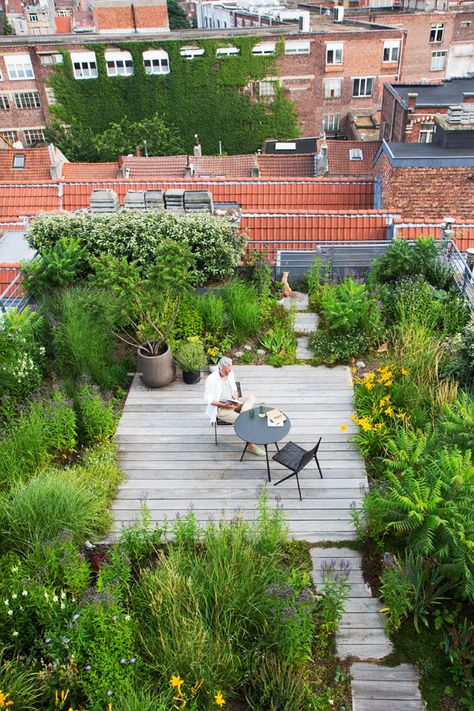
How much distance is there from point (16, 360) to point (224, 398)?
2.96m

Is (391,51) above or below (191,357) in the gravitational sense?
above

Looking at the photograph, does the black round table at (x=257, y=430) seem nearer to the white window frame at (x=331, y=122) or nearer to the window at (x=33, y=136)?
the white window frame at (x=331, y=122)

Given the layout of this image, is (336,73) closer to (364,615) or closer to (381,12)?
(381,12)

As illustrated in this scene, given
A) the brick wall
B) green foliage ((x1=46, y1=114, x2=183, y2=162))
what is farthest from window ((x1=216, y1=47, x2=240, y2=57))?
the brick wall

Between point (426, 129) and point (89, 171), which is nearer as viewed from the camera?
point (426, 129)

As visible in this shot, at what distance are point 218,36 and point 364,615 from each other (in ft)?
125

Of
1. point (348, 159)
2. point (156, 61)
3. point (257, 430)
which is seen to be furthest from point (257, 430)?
point (156, 61)

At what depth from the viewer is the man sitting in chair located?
291 inches

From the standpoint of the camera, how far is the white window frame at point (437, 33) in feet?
Result: 134

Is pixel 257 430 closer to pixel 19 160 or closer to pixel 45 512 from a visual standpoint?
pixel 45 512

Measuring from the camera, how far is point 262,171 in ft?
84.0

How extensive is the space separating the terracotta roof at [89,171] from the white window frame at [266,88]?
15.2 m

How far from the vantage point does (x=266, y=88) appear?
36.1 metres

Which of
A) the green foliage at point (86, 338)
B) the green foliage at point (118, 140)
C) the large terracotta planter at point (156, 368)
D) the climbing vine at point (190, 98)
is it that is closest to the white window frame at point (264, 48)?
the climbing vine at point (190, 98)
